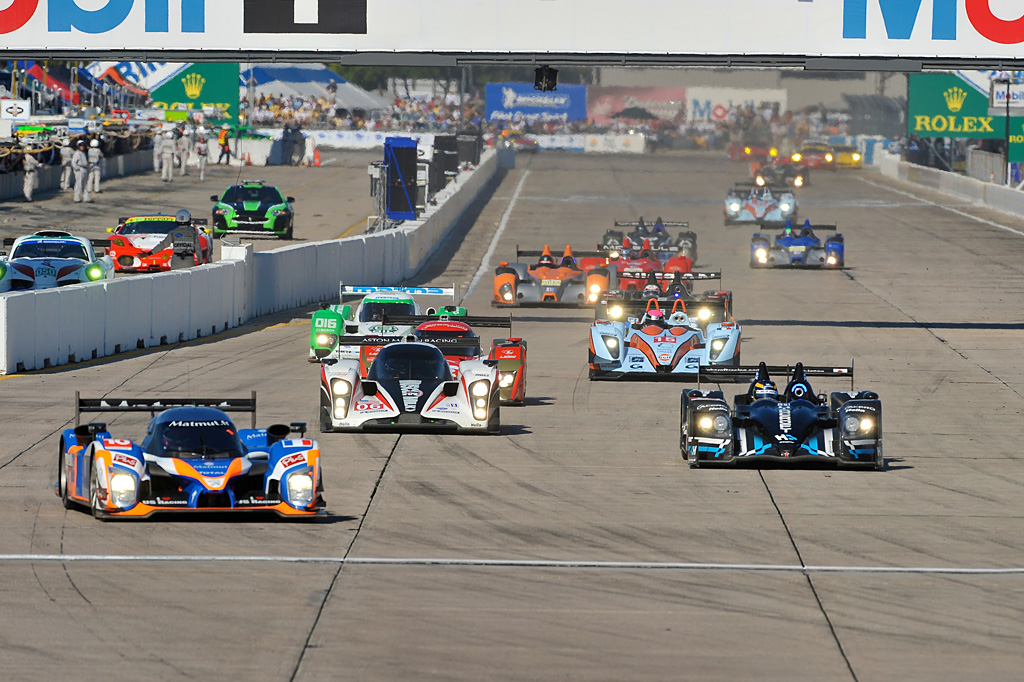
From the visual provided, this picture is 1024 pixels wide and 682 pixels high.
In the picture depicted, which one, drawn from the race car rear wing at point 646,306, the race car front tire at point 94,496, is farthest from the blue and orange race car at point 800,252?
the race car front tire at point 94,496

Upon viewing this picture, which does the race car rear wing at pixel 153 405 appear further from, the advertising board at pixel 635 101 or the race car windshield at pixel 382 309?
the advertising board at pixel 635 101

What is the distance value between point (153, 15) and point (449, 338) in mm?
7452

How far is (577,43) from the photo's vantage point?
85.3ft

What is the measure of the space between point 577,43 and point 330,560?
14416mm

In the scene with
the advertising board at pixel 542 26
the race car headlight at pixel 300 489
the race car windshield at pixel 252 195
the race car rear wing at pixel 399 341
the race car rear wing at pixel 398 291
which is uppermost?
the advertising board at pixel 542 26

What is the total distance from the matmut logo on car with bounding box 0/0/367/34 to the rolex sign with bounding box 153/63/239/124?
5323 centimetres

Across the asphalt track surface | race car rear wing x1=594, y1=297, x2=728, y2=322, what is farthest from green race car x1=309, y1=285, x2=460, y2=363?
race car rear wing x1=594, y1=297, x2=728, y2=322

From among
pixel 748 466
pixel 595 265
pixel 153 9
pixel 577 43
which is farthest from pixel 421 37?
pixel 595 265

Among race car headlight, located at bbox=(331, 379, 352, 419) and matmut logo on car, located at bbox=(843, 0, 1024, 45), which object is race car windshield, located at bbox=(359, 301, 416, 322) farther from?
matmut logo on car, located at bbox=(843, 0, 1024, 45)

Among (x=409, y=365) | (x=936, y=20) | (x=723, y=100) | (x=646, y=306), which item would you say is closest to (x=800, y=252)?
(x=646, y=306)

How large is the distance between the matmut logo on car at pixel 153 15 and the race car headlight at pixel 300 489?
12714 mm

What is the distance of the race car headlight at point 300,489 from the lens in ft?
48.5

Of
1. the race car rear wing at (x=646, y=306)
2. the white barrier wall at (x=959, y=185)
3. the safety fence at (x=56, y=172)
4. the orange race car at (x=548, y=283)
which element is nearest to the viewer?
the race car rear wing at (x=646, y=306)

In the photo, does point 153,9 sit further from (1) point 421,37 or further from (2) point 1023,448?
(2) point 1023,448
